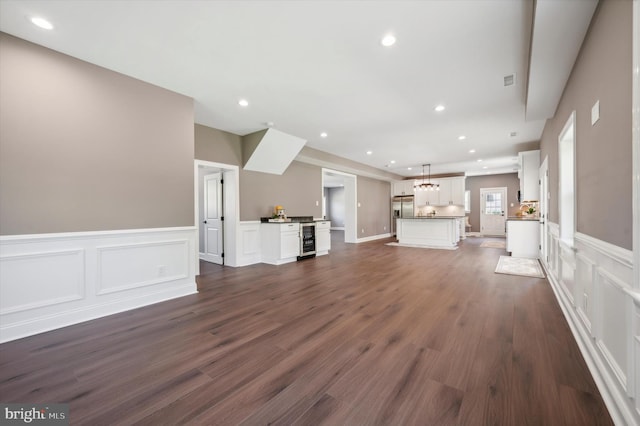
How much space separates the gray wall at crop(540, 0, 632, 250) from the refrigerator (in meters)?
9.25

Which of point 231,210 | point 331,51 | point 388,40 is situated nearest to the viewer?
point 388,40

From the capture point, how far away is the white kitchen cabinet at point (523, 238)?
610 cm

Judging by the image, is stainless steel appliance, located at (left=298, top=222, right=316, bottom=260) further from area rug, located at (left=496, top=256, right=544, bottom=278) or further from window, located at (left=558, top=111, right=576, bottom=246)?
window, located at (left=558, top=111, right=576, bottom=246)

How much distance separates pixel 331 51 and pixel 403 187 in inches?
392

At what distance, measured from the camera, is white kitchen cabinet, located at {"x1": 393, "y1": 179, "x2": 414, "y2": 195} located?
11836 millimetres

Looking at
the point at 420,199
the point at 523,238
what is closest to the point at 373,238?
the point at 420,199

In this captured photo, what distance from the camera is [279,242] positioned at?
5.78 m

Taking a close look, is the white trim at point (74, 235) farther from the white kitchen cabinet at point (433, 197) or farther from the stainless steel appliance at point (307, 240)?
the white kitchen cabinet at point (433, 197)

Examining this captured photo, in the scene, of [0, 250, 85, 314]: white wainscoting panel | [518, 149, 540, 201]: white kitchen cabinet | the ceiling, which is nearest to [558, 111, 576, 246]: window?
the ceiling

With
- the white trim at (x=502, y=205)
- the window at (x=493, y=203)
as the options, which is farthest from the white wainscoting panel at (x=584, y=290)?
the window at (x=493, y=203)

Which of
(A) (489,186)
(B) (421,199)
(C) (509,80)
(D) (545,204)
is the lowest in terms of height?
(D) (545,204)

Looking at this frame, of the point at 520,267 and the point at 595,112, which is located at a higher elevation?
the point at 595,112

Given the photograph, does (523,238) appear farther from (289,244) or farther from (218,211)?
(218,211)

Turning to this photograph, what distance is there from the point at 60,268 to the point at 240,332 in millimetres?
2053
